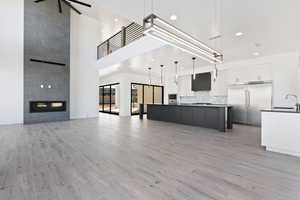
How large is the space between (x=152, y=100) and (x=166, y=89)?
77.8 inches

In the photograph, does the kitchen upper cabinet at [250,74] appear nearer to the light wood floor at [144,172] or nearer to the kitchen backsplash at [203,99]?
the kitchen backsplash at [203,99]

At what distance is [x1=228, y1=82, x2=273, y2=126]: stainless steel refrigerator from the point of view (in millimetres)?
6105

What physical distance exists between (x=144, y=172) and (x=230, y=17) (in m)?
3.57

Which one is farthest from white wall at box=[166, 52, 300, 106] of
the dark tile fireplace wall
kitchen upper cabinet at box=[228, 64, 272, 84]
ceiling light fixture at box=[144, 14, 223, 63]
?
the dark tile fireplace wall

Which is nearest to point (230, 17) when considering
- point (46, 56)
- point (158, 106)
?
point (158, 106)

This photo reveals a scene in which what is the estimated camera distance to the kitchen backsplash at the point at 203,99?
7.64 meters

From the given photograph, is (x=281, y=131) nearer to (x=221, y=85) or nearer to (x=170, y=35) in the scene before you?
(x=170, y=35)

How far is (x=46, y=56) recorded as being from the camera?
22.1 ft

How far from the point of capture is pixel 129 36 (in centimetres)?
658

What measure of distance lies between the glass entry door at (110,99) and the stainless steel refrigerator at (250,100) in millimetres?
7764

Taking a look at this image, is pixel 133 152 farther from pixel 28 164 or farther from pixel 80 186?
pixel 28 164

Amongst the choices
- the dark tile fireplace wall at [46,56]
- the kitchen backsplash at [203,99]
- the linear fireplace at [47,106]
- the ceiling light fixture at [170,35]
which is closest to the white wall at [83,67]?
the dark tile fireplace wall at [46,56]

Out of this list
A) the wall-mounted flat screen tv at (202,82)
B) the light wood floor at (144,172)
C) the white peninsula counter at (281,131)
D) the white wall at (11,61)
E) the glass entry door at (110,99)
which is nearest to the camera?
the light wood floor at (144,172)

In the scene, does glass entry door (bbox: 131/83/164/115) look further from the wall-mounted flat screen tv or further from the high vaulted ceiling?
the high vaulted ceiling
